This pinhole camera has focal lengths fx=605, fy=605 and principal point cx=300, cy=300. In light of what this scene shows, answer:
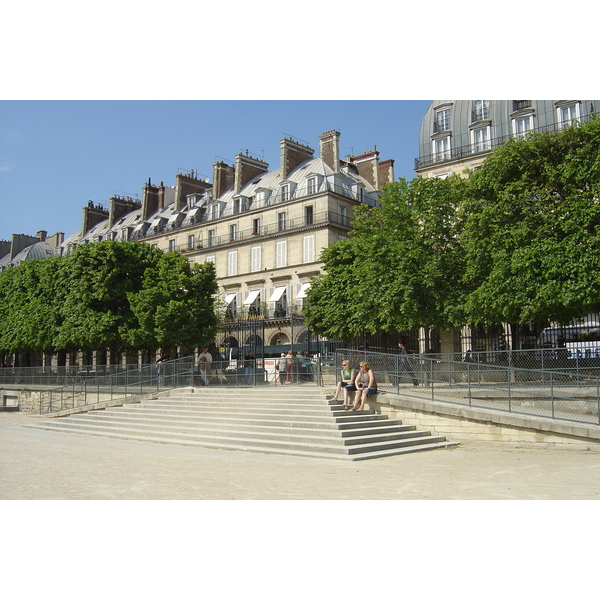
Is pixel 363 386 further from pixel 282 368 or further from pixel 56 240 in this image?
pixel 56 240

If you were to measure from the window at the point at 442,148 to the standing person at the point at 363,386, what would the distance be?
2680cm

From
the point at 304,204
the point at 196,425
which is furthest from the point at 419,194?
the point at 304,204

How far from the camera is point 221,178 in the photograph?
5278cm

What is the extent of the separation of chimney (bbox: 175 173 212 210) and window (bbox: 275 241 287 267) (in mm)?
14214

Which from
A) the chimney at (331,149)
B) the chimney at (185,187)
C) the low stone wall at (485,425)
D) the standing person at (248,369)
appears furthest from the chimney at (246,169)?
the low stone wall at (485,425)

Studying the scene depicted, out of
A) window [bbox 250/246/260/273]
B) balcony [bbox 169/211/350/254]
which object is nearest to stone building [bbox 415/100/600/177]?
balcony [bbox 169/211/350/254]

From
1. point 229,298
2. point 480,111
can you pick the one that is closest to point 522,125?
point 480,111

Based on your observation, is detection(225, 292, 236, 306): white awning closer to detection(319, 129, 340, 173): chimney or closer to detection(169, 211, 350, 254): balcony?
detection(169, 211, 350, 254): balcony

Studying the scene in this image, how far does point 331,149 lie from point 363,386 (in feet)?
112

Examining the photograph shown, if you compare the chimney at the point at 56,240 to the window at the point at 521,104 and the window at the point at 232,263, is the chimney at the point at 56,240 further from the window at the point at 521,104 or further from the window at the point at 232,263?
the window at the point at 521,104

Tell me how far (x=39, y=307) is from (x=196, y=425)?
24.5m

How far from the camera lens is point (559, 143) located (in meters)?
19.5

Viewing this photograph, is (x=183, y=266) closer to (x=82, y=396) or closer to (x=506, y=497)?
(x=82, y=396)

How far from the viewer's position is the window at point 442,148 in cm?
3899
